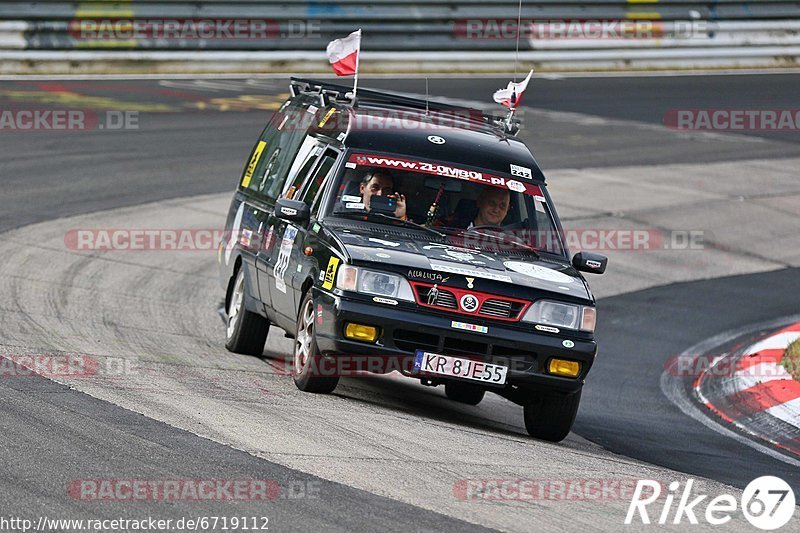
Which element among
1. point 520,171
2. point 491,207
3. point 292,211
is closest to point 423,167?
point 491,207

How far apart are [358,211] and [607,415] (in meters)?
2.55

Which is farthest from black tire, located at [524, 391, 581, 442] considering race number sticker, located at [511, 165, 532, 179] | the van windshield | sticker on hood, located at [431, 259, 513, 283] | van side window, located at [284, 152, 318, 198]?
van side window, located at [284, 152, 318, 198]

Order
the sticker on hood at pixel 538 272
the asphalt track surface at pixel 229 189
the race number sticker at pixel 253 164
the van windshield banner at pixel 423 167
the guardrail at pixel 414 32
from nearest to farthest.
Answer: the asphalt track surface at pixel 229 189 < the sticker on hood at pixel 538 272 < the van windshield banner at pixel 423 167 < the race number sticker at pixel 253 164 < the guardrail at pixel 414 32

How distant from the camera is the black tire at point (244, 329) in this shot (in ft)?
34.5

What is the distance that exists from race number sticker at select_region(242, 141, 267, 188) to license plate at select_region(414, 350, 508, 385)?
11.2 feet

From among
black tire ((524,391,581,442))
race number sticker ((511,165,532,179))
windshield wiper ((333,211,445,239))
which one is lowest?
black tire ((524,391,581,442))

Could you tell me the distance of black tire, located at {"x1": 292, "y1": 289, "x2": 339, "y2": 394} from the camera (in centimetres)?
862

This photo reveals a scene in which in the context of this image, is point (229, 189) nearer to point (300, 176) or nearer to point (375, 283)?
point (300, 176)

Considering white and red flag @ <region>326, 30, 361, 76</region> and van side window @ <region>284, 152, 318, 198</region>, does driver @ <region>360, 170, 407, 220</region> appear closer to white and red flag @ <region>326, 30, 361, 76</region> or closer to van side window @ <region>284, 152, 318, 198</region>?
van side window @ <region>284, 152, 318, 198</region>

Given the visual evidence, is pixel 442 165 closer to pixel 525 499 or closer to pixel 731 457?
pixel 731 457

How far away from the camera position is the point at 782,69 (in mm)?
30281

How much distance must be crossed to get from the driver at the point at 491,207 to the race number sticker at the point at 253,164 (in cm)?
242

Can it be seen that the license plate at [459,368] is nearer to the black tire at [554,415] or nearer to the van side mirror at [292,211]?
the black tire at [554,415]

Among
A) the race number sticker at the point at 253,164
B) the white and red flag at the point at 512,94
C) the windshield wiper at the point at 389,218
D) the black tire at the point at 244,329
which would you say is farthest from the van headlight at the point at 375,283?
the race number sticker at the point at 253,164
